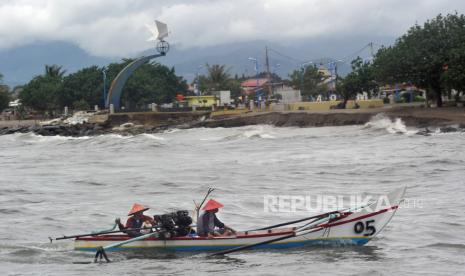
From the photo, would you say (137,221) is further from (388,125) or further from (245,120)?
(245,120)

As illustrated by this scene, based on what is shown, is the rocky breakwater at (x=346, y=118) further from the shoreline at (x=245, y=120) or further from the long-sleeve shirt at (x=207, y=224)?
the long-sleeve shirt at (x=207, y=224)

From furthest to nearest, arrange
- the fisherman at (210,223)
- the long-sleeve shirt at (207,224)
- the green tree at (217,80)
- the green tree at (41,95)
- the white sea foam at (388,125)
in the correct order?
the green tree at (217,80) < the green tree at (41,95) < the white sea foam at (388,125) < the long-sleeve shirt at (207,224) < the fisherman at (210,223)

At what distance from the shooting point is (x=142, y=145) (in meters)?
53.5

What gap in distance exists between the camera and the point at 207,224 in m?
18.9

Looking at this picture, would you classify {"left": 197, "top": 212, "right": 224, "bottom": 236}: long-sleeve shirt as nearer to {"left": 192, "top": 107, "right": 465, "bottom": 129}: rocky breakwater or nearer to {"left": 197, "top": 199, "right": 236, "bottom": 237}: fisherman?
{"left": 197, "top": 199, "right": 236, "bottom": 237}: fisherman

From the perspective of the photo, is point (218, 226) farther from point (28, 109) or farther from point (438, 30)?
point (28, 109)

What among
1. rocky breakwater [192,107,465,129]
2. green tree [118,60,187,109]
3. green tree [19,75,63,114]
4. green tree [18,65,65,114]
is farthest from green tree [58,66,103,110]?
rocky breakwater [192,107,465,129]

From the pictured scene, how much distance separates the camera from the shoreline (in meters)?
52.9

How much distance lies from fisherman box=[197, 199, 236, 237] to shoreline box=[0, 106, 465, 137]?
33.0 metres

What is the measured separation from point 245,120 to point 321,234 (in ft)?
157

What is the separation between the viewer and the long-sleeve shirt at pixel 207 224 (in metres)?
18.8

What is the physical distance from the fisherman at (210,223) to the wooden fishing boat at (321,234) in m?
0.24

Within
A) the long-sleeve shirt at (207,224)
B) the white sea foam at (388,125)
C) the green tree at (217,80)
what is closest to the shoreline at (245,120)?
the white sea foam at (388,125)

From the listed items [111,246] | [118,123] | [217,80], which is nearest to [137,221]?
[111,246]
